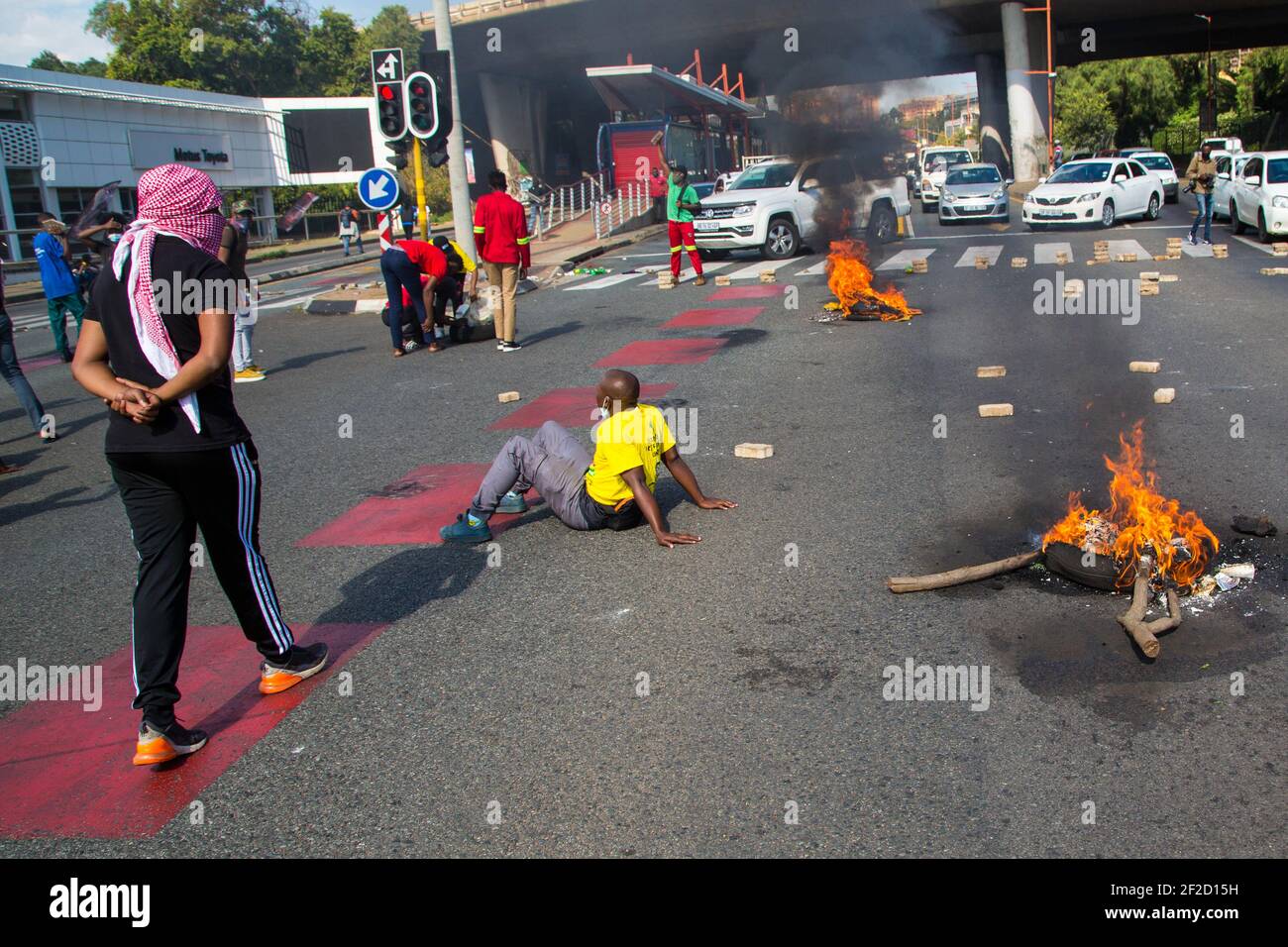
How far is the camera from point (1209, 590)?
15.5 feet

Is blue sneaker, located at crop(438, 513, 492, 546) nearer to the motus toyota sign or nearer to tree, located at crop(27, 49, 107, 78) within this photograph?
the motus toyota sign

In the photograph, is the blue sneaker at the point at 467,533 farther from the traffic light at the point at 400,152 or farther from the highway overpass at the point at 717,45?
the highway overpass at the point at 717,45

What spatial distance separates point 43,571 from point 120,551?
424mm

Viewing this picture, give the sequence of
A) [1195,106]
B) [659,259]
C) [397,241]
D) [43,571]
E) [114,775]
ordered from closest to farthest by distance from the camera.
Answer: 1. [114,775]
2. [43,571]
3. [397,241]
4. [659,259]
5. [1195,106]

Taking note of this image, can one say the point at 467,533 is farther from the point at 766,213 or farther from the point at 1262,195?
the point at 1262,195

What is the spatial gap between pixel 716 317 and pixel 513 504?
813 centimetres

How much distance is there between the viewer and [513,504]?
6.54 metres

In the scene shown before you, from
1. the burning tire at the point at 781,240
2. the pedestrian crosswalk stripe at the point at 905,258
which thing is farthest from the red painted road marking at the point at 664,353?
the burning tire at the point at 781,240

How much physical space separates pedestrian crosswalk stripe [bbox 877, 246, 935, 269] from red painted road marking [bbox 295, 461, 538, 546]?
11.8 metres

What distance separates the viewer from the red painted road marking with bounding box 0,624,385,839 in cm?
358

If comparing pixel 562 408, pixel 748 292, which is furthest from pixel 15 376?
pixel 748 292
